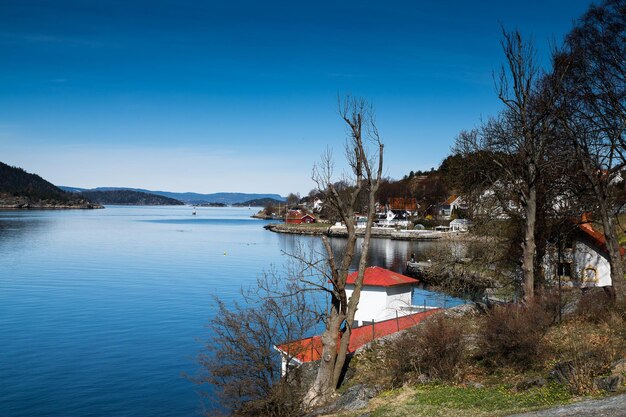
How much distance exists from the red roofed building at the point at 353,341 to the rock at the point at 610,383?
9.22 metres

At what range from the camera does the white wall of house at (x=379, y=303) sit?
31516 mm

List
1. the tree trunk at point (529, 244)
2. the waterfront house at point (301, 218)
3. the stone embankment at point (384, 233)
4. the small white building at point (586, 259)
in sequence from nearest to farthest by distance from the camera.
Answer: the tree trunk at point (529, 244) < the small white building at point (586, 259) < the stone embankment at point (384, 233) < the waterfront house at point (301, 218)

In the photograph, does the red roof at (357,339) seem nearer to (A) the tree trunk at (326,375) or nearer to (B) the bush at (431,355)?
(A) the tree trunk at (326,375)

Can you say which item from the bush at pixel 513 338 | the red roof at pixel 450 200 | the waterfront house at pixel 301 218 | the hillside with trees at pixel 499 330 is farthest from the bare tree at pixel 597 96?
the waterfront house at pixel 301 218

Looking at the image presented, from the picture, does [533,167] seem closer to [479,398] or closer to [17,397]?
[479,398]

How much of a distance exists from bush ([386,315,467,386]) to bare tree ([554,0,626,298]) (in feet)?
28.0

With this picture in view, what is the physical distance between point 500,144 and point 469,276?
8.64 metres

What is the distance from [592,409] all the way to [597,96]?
1486 cm

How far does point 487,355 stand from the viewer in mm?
15531

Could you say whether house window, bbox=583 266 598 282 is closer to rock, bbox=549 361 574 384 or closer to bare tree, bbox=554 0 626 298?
bare tree, bbox=554 0 626 298

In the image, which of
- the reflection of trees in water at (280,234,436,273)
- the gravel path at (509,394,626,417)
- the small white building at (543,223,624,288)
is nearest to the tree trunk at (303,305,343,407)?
the gravel path at (509,394,626,417)

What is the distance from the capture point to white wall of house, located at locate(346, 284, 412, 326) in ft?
103

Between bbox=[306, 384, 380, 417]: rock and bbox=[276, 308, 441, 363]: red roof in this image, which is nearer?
bbox=[306, 384, 380, 417]: rock

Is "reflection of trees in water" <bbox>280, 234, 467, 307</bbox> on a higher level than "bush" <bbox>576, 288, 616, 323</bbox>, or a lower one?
lower
